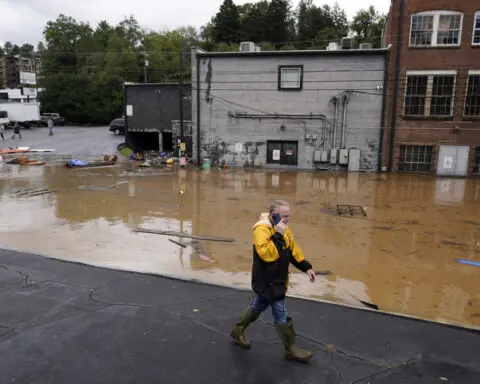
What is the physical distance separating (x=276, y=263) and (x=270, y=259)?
11 centimetres

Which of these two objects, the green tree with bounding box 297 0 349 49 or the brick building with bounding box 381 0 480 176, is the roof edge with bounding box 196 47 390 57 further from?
the green tree with bounding box 297 0 349 49

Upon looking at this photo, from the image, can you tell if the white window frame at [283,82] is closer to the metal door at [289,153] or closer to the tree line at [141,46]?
the metal door at [289,153]

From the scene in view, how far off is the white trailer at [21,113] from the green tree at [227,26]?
111 feet

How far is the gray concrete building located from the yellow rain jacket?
21.6 m

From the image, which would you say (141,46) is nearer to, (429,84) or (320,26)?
(320,26)

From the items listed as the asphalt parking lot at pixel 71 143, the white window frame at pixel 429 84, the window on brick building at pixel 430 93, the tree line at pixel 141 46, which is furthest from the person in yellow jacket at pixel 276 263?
the tree line at pixel 141 46

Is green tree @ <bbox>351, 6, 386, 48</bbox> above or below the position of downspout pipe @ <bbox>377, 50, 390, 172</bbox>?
above

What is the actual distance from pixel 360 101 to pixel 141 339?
22594 mm

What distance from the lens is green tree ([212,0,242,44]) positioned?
71812mm

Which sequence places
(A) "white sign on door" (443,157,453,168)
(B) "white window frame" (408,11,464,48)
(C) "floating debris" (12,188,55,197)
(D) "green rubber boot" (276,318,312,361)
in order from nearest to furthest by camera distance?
(D) "green rubber boot" (276,318,312,361)
(C) "floating debris" (12,188,55,197)
(B) "white window frame" (408,11,464,48)
(A) "white sign on door" (443,157,453,168)

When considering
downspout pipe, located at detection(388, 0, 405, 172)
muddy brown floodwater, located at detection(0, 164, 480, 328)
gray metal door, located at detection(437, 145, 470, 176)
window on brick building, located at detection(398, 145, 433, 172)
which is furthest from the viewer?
window on brick building, located at detection(398, 145, 433, 172)

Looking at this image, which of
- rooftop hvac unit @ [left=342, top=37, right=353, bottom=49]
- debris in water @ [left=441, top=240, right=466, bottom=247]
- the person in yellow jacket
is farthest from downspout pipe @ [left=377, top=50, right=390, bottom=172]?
the person in yellow jacket

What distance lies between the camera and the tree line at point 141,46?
216 feet

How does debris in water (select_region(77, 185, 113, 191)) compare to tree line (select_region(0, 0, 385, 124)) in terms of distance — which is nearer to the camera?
debris in water (select_region(77, 185, 113, 191))
